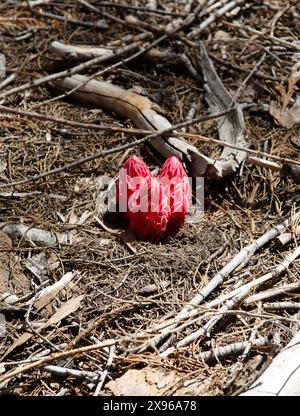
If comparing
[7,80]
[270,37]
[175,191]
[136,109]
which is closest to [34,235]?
[175,191]

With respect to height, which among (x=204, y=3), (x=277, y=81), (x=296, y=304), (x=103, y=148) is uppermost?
(x=204, y=3)

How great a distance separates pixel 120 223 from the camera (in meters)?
4.02

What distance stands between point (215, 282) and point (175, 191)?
25.0 inches

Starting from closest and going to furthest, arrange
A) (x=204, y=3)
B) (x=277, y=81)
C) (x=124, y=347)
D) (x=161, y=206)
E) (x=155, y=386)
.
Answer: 1. (x=155, y=386)
2. (x=124, y=347)
3. (x=161, y=206)
4. (x=277, y=81)
5. (x=204, y=3)

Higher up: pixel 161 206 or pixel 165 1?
pixel 165 1

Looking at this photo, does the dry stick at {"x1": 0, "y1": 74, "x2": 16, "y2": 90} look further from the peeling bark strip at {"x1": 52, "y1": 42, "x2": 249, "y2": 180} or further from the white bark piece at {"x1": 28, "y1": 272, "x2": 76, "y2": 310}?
the white bark piece at {"x1": 28, "y1": 272, "x2": 76, "y2": 310}

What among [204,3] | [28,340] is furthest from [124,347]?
[204,3]

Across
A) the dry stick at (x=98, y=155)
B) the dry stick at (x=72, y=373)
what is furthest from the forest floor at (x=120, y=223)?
the dry stick at (x=98, y=155)

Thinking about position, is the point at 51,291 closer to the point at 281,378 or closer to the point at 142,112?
the point at 281,378

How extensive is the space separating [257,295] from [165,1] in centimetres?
315

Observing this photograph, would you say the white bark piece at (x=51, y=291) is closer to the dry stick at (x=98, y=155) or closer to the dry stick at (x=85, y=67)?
the dry stick at (x=98, y=155)

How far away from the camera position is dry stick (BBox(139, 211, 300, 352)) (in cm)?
318

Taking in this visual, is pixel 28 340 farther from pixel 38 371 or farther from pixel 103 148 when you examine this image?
pixel 103 148

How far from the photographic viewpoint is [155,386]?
116 inches
